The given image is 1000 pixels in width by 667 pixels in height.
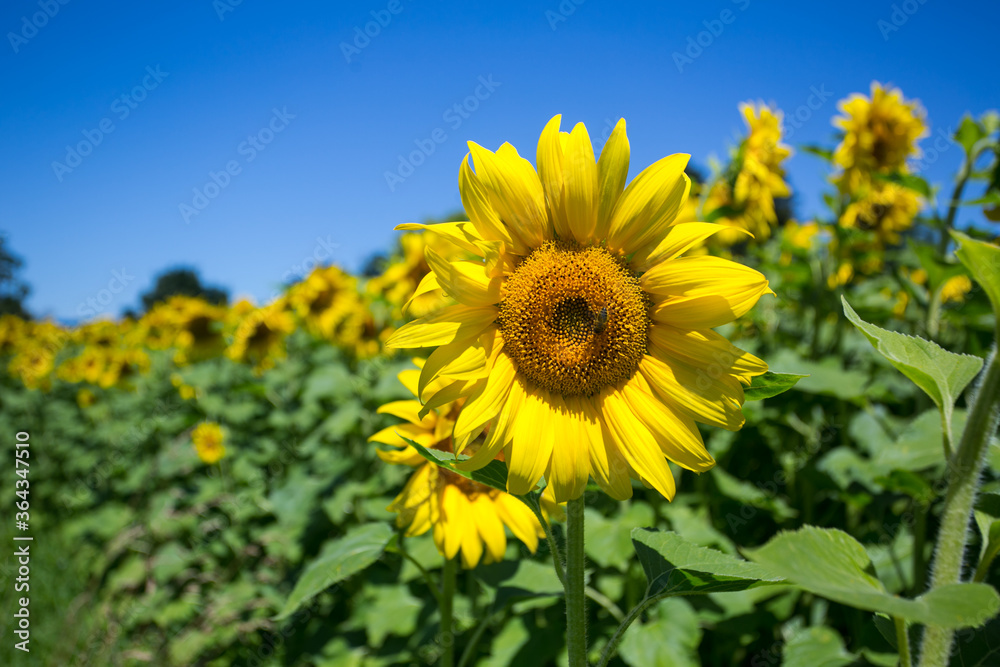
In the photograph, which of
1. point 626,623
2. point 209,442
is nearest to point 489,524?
point 626,623

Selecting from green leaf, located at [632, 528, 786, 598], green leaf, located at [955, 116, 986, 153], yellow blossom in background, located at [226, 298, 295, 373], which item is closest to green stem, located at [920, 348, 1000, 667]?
green leaf, located at [632, 528, 786, 598]

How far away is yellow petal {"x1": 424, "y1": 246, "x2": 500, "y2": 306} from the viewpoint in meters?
1.20

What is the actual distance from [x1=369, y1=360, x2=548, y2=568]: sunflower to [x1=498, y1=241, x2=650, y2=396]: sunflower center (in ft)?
2.02

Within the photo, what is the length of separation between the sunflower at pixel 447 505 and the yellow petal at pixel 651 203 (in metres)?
0.82

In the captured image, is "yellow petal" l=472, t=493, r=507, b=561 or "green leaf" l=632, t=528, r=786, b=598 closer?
"green leaf" l=632, t=528, r=786, b=598

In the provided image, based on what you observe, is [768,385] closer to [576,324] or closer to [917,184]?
[576,324]

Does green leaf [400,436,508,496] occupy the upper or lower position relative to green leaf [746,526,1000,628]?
upper

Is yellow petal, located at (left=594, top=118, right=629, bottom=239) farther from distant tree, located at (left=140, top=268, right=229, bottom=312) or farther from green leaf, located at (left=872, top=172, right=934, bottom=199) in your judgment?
distant tree, located at (left=140, top=268, right=229, bottom=312)

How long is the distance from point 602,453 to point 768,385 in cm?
36

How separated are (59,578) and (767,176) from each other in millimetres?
7820

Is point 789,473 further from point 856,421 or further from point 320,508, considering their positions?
point 320,508

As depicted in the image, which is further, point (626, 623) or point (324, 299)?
point (324, 299)

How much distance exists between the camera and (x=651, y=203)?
4.06 feet

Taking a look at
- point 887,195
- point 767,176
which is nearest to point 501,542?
point 767,176
